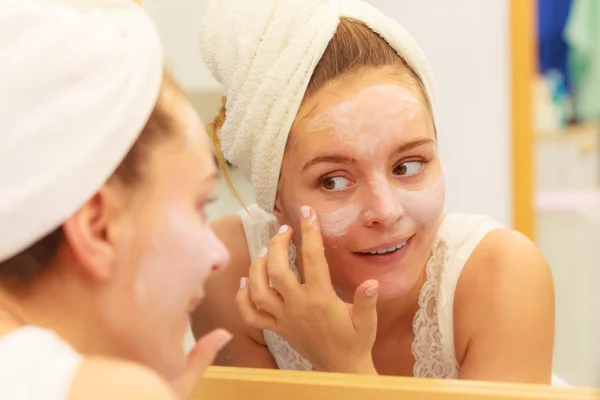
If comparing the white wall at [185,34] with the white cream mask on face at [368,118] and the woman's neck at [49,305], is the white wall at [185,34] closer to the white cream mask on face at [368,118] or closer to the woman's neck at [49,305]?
the white cream mask on face at [368,118]

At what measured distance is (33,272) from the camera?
0.35 metres

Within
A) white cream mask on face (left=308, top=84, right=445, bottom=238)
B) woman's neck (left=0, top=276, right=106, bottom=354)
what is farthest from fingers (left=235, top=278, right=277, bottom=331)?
woman's neck (left=0, top=276, right=106, bottom=354)

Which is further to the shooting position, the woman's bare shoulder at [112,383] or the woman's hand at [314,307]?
the woman's hand at [314,307]

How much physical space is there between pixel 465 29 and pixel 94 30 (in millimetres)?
323

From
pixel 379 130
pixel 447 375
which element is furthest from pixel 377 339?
pixel 379 130

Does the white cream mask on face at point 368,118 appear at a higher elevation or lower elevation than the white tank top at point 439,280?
higher

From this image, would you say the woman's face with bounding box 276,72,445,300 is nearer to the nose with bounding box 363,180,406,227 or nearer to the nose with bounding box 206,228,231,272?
the nose with bounding box 363,180,406,227

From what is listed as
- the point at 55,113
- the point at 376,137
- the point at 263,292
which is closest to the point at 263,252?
the point at 263,292

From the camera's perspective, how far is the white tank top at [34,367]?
0.29m

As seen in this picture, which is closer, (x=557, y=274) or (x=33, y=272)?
(x=33, y=272)

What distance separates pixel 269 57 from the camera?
507 mm

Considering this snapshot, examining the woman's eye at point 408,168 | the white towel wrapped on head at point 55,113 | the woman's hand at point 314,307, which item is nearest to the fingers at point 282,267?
the woman's hand at point 314,307

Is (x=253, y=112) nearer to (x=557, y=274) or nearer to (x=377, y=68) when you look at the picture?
(x=377, y=68)

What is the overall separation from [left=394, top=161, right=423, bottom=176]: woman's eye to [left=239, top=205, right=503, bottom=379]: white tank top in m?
0.07
